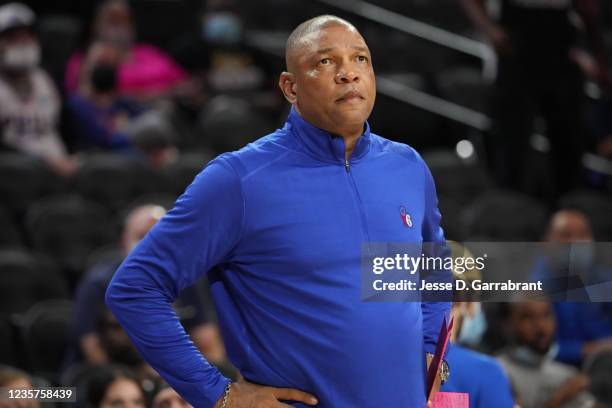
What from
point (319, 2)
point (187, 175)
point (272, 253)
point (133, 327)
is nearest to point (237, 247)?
point (272, 253)

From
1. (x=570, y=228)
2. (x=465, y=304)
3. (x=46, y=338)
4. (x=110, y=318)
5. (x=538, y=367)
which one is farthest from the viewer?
(x=570, y=228)

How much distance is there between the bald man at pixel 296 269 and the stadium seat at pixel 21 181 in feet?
15.6

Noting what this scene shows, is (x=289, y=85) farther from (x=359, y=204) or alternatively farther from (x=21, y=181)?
(x=21, y=181)

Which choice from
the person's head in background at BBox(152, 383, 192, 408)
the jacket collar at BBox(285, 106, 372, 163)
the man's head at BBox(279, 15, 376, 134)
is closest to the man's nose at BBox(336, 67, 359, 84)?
the man's head at BBox(279, 15, 376, 134)

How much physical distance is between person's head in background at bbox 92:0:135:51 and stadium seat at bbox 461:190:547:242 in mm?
2969

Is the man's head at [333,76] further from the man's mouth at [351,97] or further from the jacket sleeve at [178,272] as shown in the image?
the jacket sleeve at [178,272]

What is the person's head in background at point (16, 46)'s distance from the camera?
26.3 ft

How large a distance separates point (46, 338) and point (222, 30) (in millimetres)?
3997

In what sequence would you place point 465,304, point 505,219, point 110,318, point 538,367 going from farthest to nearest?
point 505,219 < point 110,318 < point 538,367 < point 465,304

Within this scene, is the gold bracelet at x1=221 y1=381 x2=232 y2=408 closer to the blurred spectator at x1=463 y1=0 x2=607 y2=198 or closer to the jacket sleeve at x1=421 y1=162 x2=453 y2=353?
the jacket sleeve at x1=421 y1=162 x2=453 y2=353

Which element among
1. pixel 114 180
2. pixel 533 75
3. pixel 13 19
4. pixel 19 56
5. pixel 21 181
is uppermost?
pixel 533 75

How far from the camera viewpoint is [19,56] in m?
8.03

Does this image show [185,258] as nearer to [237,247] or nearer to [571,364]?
[237,247]

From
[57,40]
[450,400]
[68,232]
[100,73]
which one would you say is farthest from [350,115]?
[57,40]
